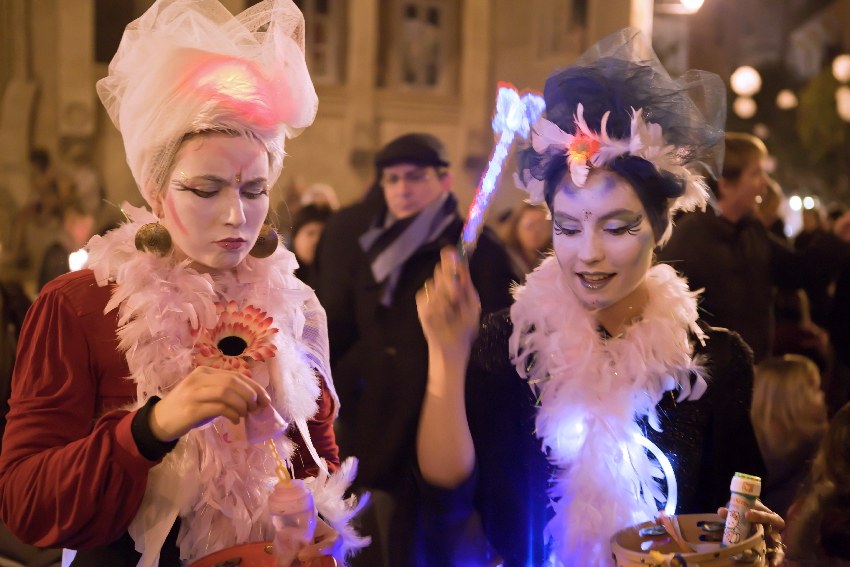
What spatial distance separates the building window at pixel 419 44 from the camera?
6316 mm

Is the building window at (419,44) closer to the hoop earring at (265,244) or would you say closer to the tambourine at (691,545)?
the hoop earring at (265,244)

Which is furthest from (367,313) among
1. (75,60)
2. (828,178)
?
(828,178)

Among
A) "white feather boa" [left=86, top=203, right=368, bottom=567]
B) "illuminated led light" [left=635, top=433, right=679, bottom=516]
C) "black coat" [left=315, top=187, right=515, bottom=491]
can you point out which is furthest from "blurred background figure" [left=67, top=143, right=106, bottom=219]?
"illuminated led light" [left=635, top=433, right=679, bottom=516]

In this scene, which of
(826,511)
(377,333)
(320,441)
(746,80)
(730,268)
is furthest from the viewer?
(746,80)

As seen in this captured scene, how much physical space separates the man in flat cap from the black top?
828mm

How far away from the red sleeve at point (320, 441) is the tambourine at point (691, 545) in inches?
24.2

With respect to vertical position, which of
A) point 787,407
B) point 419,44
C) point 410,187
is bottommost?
point 787,407

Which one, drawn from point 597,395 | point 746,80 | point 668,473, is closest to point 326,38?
point 746,80

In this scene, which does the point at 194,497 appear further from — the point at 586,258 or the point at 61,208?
the point at 61,208

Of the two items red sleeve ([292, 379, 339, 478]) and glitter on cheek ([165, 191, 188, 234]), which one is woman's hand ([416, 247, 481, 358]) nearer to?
red sleeve ([292, 379, 339, 478])

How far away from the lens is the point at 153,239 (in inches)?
48.6

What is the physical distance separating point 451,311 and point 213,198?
0.50m

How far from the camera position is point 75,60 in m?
5.49

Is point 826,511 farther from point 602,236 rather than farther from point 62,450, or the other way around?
point 62,450
